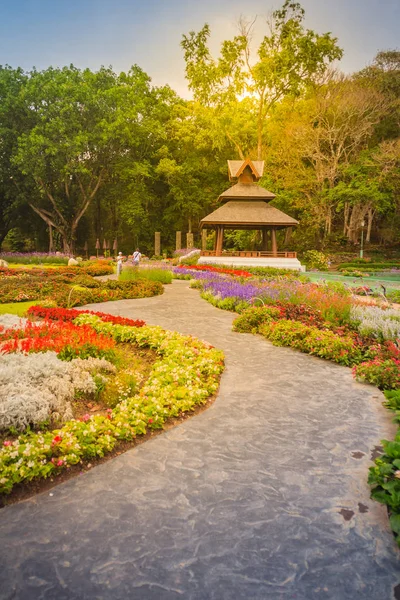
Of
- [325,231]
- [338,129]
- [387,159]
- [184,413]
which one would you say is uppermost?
[338,129]

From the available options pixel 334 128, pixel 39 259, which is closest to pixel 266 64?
pixel 334 128

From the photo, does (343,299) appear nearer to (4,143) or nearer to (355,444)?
(355,444)

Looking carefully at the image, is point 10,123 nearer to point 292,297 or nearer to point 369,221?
point 369,221

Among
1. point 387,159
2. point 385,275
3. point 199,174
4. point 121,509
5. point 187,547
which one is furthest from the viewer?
point 199,174

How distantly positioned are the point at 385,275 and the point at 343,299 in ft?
69.9

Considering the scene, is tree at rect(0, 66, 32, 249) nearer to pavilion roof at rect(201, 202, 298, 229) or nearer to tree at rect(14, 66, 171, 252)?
tree at rect(14, 66, 171, 252)

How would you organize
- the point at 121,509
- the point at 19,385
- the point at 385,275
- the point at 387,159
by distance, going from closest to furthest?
the point at 121,509 → the point at 19,385 → the point at 385,275 → the point at 387,159

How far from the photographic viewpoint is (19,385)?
15.8 feet

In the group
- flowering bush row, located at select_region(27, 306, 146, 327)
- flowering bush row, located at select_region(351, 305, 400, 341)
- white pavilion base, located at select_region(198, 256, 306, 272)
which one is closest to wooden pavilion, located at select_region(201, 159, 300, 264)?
white pavilion base, located at select_region(198, 256, 306, 272)

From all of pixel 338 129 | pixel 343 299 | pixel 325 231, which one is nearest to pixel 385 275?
pixel 325 231

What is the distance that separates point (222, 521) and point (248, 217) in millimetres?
28250

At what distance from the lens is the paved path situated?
2.57 metres

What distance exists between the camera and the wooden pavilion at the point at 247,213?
29828 millimetres

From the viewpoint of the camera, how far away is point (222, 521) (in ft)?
10.4
